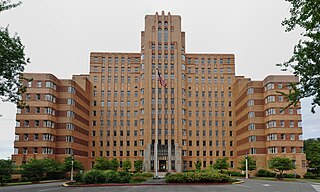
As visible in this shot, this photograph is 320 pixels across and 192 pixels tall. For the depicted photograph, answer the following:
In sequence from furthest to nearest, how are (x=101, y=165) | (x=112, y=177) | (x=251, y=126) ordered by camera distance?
1. (x=251, y=126)
2. (x=101, y=165)
3. (x=112, y=177)

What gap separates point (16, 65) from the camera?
24.6m

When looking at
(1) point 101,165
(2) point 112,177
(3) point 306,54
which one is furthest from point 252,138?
(3) point 306,54

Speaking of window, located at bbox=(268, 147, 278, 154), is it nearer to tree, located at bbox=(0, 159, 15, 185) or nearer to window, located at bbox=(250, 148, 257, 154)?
window, located at bbox=(250, 148, 257, 154)

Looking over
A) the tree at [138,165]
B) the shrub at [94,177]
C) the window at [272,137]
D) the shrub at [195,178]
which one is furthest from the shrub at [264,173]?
the shrub at [94,177]

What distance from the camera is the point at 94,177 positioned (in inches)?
1581

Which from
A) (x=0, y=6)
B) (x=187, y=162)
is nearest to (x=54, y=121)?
(x=187, y=162)

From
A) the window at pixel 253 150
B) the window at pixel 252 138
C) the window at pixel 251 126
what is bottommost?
the window at pixel 253 150

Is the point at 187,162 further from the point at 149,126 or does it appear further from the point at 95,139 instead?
the point at 95,139

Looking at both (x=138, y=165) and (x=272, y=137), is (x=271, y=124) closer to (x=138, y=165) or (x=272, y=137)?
(x=272, y=137)

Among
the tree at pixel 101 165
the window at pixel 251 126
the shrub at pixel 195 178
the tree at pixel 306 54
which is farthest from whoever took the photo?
the window at pixel 251 126

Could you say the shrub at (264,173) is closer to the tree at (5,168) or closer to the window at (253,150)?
the window at (253,150)

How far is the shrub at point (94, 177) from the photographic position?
39.9m

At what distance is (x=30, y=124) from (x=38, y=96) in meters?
5.70

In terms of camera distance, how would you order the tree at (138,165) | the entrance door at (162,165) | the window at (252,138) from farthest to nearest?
the entrance door at (162,165) < the tree at (138,165) < the window at (252,138)
